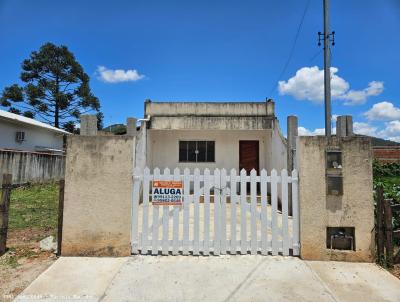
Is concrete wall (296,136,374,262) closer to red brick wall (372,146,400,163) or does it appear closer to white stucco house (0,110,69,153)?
red brick wall (372,146,400,163)

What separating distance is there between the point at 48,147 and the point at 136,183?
1845cm

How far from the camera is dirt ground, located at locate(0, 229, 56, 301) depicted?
11.0 ft

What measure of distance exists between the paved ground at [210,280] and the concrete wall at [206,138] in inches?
345

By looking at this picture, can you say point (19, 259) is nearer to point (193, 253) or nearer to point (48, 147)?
point (193, 253)

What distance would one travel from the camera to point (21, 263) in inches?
160

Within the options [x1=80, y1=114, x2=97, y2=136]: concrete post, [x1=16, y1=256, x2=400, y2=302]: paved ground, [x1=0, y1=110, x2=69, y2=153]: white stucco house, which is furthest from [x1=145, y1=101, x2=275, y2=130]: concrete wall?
[x1=0, y1=110, x2=69, y2=153]: white stucco house

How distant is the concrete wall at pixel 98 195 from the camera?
4.29 metres

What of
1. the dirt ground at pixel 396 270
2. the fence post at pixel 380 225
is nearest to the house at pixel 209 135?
the fence post at pixel 380 225

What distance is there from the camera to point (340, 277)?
3.66 meters

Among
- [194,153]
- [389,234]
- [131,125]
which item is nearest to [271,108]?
[194,153]

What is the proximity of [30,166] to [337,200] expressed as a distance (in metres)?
13.7

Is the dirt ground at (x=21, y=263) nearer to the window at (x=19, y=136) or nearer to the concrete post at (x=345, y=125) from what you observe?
the concrete post at (x=345, y=125)

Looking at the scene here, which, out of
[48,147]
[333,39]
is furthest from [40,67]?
[333,39]

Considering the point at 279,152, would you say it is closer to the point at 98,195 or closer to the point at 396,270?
the point at 396,270
